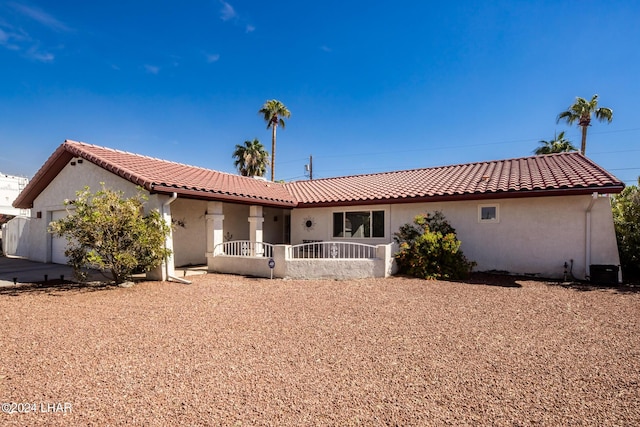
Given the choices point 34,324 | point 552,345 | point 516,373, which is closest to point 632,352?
point 552,345

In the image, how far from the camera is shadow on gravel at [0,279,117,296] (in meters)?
8.12

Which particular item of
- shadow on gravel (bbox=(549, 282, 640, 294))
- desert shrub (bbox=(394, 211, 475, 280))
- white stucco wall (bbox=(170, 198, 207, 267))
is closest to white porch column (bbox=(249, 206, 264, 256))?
white stucco wall (bbox=(170, 198, 207, 267))

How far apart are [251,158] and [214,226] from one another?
2054 cm

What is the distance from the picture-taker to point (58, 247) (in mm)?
13688

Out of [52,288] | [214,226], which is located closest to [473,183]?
[214,226]

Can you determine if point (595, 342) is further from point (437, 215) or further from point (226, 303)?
point (437, 215)

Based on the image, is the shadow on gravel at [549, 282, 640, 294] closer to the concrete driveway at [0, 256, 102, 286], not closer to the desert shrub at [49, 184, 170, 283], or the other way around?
the desert shrub at [49, 184, 170, 283]

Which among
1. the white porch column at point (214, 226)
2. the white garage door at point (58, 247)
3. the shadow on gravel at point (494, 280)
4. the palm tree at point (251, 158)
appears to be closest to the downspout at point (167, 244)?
the white porch column at point (214, 226)

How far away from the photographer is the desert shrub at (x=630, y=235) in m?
10.6

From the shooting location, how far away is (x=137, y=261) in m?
8.84

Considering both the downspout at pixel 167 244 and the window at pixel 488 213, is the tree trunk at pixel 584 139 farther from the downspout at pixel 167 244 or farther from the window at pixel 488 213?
the downspout at pixel 167 244

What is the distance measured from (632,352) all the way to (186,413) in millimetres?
5971

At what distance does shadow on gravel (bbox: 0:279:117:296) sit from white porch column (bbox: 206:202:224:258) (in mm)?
3324

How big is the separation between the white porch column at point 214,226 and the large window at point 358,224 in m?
5.34
